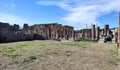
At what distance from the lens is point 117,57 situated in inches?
497

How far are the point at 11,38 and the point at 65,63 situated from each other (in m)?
14.6

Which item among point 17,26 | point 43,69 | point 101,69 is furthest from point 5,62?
point 17,26

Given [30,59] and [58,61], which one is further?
[30,59]

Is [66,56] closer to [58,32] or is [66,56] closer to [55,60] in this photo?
[55,60]

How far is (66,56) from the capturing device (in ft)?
40.9

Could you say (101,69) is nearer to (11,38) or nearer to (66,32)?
(11,38)

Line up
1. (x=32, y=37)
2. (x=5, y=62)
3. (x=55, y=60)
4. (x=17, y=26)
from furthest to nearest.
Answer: (x=17, y=26) → (x=32, y=37) → (x=55, y=60) → (x=5, y=62)

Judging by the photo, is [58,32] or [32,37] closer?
[32,37]

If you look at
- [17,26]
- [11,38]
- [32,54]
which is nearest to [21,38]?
[11,38]

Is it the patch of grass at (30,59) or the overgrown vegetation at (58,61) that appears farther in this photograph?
the patch of grass at (30,59)

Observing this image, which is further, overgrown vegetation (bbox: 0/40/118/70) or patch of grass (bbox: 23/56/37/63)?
patch of grass (bbox: 23/56/37/63)

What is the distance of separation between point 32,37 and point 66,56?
15976 millimetres

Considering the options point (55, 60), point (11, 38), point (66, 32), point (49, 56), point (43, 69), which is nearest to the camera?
point (43, 69)

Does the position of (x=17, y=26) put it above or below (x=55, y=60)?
above
